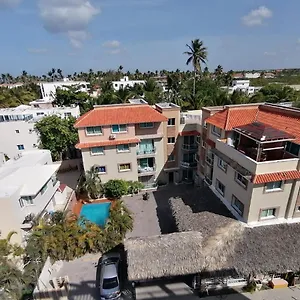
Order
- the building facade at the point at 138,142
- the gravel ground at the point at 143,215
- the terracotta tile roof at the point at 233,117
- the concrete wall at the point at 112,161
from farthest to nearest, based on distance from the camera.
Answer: the concrete wall at the point at 112,161
the building facade at the point at 138,142
the gravel ground at the point at 143,215
the terracotta tile roof at the point at 233,117

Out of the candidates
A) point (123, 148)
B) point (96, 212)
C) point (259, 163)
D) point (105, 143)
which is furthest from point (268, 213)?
point (105, 143)

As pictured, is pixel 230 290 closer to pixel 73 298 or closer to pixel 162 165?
pixel 73 298

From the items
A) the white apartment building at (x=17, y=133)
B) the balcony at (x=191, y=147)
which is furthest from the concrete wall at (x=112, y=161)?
the white apartment building at (x=17, y=133)

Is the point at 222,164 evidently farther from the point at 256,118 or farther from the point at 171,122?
the point at 171,122

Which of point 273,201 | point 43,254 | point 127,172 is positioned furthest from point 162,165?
point 43,254

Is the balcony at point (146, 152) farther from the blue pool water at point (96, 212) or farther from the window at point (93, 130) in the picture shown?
the blue pool water at point (96, 212)

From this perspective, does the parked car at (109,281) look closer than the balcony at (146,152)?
Yes

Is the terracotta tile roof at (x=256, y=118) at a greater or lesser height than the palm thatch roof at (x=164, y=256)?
greater

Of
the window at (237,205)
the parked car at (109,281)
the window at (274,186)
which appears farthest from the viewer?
the window at (237,205)
